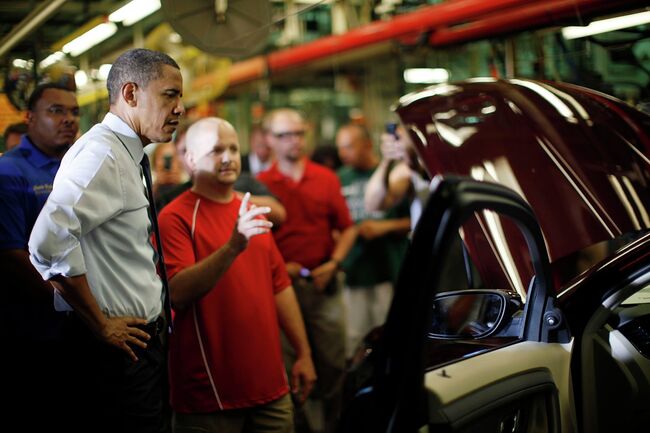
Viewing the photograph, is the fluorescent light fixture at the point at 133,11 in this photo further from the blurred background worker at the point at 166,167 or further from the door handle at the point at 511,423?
the door handle at the point at 511,423

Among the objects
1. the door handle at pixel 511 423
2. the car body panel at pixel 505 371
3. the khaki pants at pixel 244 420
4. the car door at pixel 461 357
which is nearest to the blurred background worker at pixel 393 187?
the khaki pants at pixel 244 420

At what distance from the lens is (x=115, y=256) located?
2.29 metres

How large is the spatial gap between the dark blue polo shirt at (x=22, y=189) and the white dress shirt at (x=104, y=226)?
0.37 meters

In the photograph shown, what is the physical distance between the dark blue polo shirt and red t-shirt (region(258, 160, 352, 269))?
2340 mm

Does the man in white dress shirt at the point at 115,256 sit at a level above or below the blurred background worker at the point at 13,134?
below

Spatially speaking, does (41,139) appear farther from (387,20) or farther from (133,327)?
(387,20)

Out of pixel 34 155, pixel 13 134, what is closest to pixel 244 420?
pixel 34 155

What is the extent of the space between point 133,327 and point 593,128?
2.07 m

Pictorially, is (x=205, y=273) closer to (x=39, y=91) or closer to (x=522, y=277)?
(x=39, y=91)

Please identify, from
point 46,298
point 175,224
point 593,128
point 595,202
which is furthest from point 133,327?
point 593,128

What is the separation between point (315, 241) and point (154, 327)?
8.37 ft

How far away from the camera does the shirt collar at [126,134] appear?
235 centimetres

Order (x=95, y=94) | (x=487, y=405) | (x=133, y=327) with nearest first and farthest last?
(x=487, y=405) → (x=133, y=327) → (x=95, y=94)

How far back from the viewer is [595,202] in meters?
2.89
